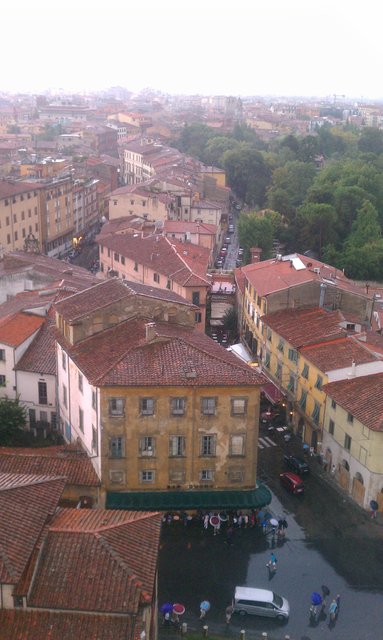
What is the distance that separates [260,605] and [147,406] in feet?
37.3

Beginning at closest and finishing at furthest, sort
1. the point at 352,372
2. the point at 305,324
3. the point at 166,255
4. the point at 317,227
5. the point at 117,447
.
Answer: the point at 117,447 < the point at 352,372 < the point at 305,324 < the point at 166,255 < the point at 317,227

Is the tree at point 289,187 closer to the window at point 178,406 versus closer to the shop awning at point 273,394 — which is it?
the shop awning at point 273,394

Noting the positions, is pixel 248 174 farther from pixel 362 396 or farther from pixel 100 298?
pixel 362 396

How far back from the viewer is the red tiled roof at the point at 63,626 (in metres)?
22.5

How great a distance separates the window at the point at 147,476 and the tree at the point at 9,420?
9.16 metres

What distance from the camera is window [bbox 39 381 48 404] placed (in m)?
45.8

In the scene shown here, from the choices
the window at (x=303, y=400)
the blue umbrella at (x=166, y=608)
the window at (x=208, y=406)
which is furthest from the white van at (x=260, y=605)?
the window at (x=303, y=400)

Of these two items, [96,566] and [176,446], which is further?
[176,446]

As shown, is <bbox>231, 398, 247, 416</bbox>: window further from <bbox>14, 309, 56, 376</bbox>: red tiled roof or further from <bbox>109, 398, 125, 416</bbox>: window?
<bbox>14, 309, 56, 376</bbox>: red tiled roof

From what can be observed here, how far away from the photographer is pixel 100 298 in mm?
42312

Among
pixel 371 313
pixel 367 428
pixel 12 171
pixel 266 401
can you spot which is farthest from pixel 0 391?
pixel 12 171

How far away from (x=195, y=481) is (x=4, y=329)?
57.5 feet

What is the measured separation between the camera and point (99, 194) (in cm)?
11912

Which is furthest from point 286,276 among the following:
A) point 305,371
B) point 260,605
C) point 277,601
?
point 260,605
